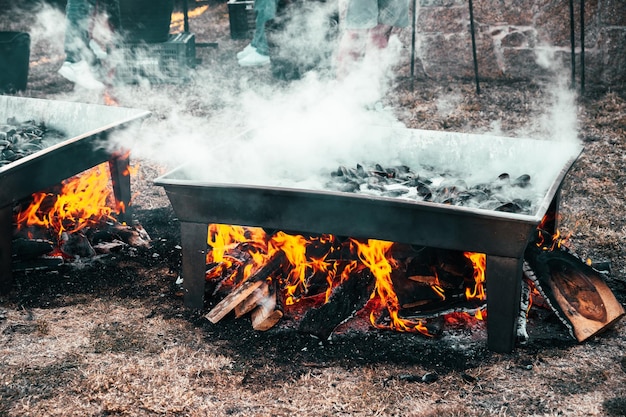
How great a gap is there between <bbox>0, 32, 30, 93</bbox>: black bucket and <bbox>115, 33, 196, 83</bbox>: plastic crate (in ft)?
3.65

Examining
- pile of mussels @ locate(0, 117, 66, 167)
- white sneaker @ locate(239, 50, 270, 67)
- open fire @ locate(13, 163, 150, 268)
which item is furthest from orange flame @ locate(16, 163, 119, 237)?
white sneaker @ locate(239, 50, 270, 67)

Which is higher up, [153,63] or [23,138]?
[153,63]

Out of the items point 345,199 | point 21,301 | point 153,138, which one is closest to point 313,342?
point 345,199

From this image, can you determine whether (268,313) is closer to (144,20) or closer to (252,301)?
(252,301)

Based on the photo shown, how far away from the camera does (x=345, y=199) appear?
3.06 metres

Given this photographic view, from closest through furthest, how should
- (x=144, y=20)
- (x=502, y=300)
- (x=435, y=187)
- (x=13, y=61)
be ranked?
(x=502, y=300) < (x=435, y=187) < (x=13, y=61) < (x=144, y=20)

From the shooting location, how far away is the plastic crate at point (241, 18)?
34.9 ft

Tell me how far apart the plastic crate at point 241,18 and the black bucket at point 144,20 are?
188 cm

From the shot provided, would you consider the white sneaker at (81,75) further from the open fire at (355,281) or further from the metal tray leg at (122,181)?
the open fire at (355,281)

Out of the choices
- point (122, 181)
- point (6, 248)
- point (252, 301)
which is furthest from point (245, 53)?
point (252, 301)

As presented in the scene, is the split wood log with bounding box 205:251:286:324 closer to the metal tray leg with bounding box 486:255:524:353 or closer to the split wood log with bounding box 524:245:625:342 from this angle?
the metal tray leg with bounding box 486:255:524:353

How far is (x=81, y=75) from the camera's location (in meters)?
8.44

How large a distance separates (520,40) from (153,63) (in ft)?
15.0

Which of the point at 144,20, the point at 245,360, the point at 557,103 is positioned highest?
the point at 144,20
